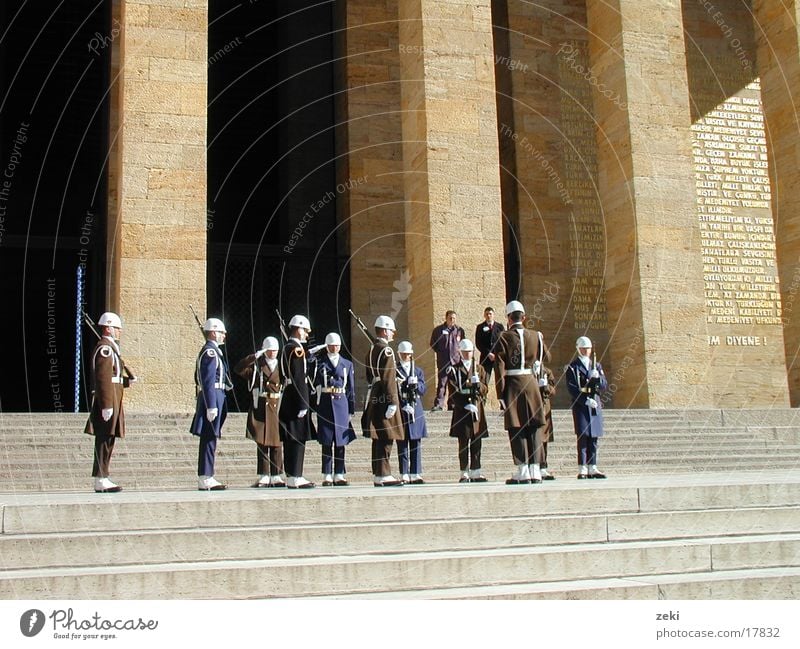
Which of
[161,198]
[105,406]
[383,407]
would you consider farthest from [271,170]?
[105,406]

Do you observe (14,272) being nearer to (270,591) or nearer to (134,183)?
(134,183)

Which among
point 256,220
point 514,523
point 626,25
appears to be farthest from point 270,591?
point 256,220

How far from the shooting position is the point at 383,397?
1077 centimetres

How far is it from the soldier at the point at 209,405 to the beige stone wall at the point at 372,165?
996cm

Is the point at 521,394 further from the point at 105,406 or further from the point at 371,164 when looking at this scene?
the point at 371,164

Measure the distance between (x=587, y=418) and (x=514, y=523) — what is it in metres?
4.68

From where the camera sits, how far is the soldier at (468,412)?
1147 centimetres

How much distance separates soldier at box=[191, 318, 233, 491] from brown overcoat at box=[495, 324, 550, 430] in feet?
10.1

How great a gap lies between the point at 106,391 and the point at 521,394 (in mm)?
Answer: 4388

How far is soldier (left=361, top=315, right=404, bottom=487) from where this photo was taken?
10703 millimetres

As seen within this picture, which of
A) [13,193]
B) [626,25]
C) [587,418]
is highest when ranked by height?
[626,25]

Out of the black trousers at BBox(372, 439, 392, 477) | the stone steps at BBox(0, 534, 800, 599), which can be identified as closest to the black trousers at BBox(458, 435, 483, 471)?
the black trousers at BBox(372, 439, 392, 477)

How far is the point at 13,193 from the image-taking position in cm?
1991
